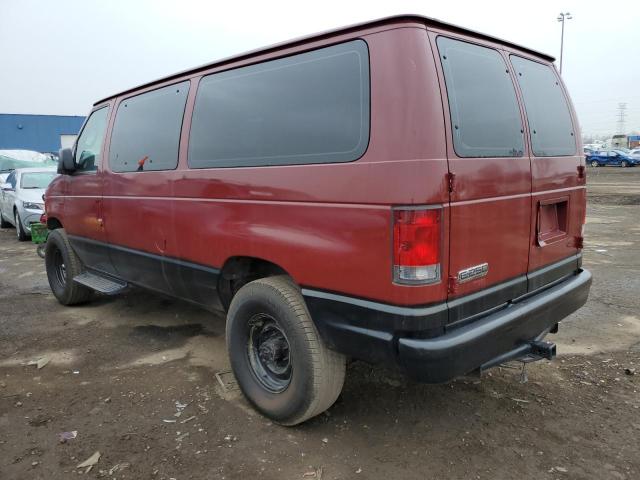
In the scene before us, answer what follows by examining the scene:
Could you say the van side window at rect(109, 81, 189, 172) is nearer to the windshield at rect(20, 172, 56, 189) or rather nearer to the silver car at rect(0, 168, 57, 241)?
the silver car at rect(0, 168, 57, 241)

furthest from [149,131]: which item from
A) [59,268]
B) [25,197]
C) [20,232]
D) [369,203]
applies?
[20,232]

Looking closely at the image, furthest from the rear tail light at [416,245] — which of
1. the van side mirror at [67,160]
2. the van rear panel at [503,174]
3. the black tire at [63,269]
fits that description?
the black tire at [63,269]

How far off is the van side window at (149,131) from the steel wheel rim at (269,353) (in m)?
1.32

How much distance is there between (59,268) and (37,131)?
36.4 meters

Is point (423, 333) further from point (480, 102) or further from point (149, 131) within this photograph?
point (149, 131)

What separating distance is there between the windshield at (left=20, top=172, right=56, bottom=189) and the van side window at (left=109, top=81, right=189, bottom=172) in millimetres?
7471

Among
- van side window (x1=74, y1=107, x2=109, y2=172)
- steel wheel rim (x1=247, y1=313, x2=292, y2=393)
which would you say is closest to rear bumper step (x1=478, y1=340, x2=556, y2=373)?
steel wheel rim (x1=247, y1=313, x2=292, y2=393)

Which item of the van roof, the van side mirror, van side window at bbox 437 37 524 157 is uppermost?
the van roof

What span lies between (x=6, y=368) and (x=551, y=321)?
4.05m

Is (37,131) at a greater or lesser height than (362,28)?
greater

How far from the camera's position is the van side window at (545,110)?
3.11 metres

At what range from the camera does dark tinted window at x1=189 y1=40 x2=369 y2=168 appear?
2.58 m

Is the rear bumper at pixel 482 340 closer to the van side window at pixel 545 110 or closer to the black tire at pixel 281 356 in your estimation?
the black tire at pixel 281 356

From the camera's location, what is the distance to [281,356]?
10.4ft
